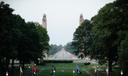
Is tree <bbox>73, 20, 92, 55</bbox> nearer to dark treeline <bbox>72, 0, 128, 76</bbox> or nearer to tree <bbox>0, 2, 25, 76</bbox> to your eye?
dark treeline <bbox>72, 0, 128, 76</bbox>

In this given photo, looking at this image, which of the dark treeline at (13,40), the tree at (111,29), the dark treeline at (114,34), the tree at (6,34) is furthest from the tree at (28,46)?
the tree at (111,29)

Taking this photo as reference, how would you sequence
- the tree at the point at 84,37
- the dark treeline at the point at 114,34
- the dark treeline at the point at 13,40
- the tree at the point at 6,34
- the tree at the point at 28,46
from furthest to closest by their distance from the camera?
the tree at the point at 84,37 < the tree at the point at 28,46 < the dark treeline at the point at 13,40 < the tree at the point at 6,34 < the dark treeline at the point at 114,34

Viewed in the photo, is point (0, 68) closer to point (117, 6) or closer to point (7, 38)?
point (7, 38)

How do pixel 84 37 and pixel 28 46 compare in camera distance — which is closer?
pixel 28 46

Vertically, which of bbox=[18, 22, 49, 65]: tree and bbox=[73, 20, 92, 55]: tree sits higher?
bbox=[73, 20, 92, 55]: tree

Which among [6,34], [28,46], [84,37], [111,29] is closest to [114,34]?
[111,29]

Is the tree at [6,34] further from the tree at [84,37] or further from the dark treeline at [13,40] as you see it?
the tree at [84,37]

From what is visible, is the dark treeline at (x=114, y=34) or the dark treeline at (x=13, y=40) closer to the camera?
the dark treeline at (x=114, y=34)

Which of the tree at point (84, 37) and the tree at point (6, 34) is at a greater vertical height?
the tree at point (84, 37)

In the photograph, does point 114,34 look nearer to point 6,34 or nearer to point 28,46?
point 6,34

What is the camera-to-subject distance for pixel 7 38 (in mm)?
65938

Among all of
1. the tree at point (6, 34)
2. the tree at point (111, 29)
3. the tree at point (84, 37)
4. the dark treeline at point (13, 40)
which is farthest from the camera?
the tree at point (84, 37)

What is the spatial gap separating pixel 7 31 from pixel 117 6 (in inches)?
579

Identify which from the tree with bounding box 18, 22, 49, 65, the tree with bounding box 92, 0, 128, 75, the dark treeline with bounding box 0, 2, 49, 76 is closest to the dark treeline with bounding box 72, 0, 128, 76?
the tree with bounding box 92, 0, 128, 75
